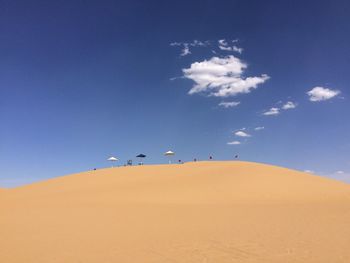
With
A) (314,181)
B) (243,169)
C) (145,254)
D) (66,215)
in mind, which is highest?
(243,169)

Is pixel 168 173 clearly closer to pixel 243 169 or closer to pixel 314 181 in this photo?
pixel 243 169

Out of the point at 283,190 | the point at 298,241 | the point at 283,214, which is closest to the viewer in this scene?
the point at 298,241

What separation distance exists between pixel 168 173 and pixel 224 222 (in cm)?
2373

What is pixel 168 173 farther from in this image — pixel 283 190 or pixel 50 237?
pixel 50 237

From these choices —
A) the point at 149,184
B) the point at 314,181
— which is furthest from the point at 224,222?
the point at 314,181

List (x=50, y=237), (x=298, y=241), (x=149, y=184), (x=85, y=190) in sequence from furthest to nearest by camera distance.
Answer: (x=149, y=184)
(x=85, y=190)
(x=50, y=237)
(x=298, y=241)

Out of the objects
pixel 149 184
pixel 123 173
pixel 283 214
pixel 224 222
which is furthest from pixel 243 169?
pixel 224 222

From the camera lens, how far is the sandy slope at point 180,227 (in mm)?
9625

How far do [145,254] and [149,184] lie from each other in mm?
22779

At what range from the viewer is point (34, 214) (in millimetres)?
18141

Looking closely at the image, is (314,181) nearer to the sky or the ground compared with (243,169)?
nearer to the ground

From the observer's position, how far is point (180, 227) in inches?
546

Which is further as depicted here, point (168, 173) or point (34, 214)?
point (168, 173)

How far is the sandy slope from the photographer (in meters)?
9.62
